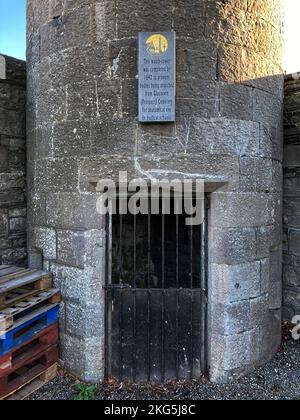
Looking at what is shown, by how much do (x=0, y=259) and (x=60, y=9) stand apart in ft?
8.10

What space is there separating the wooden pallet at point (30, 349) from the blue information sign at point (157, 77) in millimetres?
2042

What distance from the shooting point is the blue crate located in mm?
2297

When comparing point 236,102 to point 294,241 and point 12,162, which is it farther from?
point 12,162

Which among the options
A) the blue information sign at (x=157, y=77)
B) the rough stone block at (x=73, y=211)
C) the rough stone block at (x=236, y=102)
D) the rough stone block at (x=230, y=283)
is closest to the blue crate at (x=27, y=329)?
the rough stone block at (x=73, y=211)

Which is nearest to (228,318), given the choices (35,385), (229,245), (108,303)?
(229,245)

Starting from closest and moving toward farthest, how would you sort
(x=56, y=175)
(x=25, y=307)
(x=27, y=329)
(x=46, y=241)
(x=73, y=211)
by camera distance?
1. (x=25, y=307)
2. (x=27, y=329)
3. (x=73, y=211)
4. (x=56, y=175)
5. (x=46, y=241)

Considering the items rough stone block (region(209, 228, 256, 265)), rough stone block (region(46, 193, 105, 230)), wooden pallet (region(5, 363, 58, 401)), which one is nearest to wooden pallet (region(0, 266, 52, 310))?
rough stone block (region(46, 193, 105, 230))

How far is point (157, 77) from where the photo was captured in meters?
2.48

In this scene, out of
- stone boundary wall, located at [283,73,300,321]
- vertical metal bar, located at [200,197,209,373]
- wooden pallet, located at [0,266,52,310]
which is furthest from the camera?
stone boundary wall, located at [283,73,300,321]

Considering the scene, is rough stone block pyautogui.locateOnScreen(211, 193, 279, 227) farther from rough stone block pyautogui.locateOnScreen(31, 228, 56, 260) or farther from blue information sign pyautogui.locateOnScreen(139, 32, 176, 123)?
rough stone block pyautogui.locateOnScreen(31, 228, 56, 260)

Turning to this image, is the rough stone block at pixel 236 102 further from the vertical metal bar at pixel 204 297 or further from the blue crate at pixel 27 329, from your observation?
the blue crate at pixel 27 329

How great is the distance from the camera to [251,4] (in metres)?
2.72

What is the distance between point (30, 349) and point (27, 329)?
0.18 m

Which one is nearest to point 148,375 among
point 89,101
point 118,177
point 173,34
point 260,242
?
point 260,242
